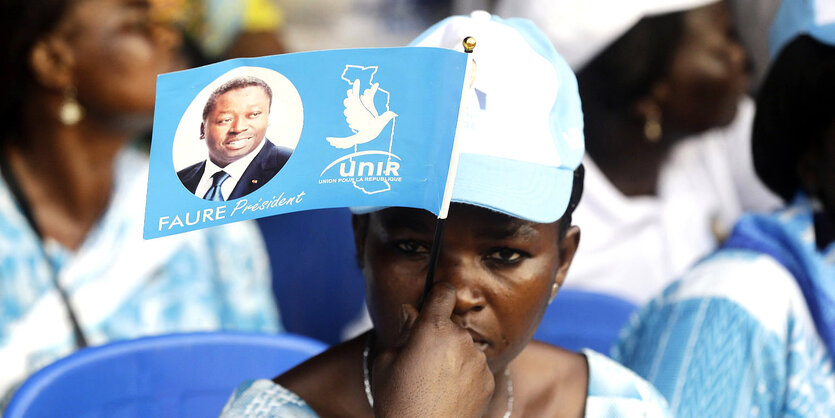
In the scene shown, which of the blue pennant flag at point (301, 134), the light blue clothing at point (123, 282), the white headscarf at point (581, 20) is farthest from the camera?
the white headscarf at point (581, 20)

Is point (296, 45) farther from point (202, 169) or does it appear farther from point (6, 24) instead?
point (202, 169)

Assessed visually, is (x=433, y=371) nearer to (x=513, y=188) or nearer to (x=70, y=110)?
(x=513, y=188)

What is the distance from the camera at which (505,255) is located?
1203 mm

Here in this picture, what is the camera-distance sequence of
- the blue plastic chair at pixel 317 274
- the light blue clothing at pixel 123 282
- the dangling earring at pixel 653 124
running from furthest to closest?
1. the dangling earring at pixel 653 124
2. the blue plastic chair at pixel 317 274
3. the light blue clothing at pixel 123 282

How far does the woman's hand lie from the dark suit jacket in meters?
0.24

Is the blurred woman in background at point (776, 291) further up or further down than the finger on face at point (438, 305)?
further down

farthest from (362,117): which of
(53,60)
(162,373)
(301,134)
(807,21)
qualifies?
(53,60)

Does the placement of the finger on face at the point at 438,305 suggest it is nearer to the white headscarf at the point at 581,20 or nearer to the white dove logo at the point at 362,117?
the white dove logo at the point at 362,117

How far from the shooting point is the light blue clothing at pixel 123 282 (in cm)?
227

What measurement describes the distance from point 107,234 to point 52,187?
0.20 metres

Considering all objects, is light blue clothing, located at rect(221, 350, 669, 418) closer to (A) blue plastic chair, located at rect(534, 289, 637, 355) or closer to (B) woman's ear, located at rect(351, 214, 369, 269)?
(B) woman's ear, located at rect(351, 214, 369, 269)

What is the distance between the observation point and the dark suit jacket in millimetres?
1000

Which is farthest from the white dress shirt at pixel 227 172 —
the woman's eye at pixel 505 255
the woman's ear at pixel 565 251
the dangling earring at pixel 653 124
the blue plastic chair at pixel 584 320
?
the dangling earring at pixel 653 124

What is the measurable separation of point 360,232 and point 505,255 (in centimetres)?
21
